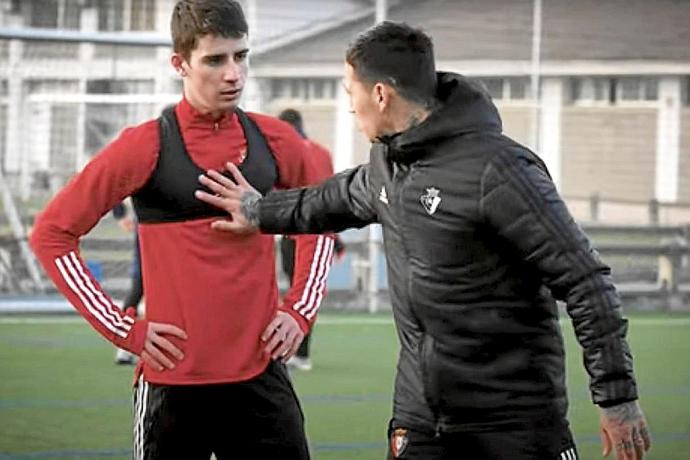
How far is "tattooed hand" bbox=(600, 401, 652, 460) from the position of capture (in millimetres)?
4543

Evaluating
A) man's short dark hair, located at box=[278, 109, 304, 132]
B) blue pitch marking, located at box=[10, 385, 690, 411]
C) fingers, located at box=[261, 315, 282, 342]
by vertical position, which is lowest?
blue pitch marking, located at box=[10, 385, 690, 411]

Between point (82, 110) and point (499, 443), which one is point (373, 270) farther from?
point (499, 443)

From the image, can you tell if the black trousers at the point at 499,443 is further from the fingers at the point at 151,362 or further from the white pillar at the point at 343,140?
the white pillar at the point at 343,140

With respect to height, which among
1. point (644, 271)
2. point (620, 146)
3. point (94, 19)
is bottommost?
point (644, 271)

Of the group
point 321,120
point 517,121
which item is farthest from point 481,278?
point 321,120

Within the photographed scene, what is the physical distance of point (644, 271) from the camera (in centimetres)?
2075

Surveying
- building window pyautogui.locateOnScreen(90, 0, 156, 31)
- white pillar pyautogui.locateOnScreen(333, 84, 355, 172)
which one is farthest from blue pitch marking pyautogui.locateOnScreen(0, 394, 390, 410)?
building window pyautogui.locateOnScreen(90, 0, 156, 31)

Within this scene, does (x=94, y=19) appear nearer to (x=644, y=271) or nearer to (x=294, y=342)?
(x=644, y=271)

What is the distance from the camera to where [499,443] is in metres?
4.75

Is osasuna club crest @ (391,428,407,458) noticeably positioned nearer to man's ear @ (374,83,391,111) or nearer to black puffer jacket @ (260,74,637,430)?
black puffer jacket @ (260,74,637,430)

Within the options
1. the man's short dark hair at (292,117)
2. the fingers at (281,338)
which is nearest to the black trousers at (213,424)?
the fingers at (281,338)

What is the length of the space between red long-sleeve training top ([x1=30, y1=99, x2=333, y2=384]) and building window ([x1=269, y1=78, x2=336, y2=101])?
14771 millimetres

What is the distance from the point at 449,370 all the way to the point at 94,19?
18.3 meters

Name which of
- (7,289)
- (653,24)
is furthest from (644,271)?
(7,289)
